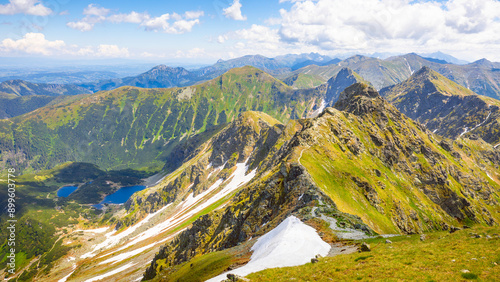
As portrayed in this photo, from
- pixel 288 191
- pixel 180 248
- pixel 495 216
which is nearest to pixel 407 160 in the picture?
pixel 495 216

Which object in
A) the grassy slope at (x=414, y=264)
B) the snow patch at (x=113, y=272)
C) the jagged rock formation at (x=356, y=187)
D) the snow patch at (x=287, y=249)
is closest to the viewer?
the grassy slope at (x=414, y=264)

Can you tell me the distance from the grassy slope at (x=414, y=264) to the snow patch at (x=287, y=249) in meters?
3.14

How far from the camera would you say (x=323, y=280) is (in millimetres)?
23172

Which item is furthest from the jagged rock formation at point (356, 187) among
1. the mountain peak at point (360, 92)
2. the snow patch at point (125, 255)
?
the snow patch at point (125, 255)

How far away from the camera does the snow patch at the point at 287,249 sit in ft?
103

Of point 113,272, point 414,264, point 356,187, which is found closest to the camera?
point 414,264

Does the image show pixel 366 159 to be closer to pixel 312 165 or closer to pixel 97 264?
pixel 312 165

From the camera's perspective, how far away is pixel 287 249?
3488cm

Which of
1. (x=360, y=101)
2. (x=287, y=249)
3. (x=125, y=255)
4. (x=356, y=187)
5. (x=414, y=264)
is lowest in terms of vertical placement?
(x=125, y=255)

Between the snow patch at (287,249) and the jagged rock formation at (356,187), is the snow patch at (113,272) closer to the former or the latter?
the jagged rock formation at (356,187)

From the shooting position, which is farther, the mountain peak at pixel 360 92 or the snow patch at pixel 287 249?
the mountain peak at pixel 360 92

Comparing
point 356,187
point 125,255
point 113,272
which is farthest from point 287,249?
point 125,255

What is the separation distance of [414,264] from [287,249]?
16219 millimetres

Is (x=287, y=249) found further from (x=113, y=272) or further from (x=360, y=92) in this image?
(x=360, y=92)
